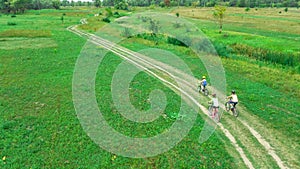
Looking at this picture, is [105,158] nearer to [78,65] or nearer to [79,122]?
[79,122]

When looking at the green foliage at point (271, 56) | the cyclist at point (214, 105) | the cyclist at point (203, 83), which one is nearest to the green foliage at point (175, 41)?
the green foliage at point (271, 56)

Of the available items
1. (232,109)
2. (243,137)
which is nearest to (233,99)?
(232,109)

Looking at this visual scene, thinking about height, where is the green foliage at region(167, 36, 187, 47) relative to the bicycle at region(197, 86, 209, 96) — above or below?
above

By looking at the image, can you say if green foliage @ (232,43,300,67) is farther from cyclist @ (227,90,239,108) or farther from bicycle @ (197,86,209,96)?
cyclist @ (227,90,239,108)

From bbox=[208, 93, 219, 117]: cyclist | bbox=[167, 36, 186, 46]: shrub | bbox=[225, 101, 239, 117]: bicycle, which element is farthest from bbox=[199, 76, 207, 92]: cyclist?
bbox=[167, 36, 186, 46]: shrub

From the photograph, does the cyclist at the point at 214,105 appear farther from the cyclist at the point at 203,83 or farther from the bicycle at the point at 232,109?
the cyclist at the point at 203,83

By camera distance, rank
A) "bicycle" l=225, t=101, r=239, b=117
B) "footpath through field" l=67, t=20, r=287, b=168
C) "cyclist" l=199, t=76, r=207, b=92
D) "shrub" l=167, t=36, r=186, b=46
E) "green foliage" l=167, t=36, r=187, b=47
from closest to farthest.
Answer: "footpath through field" l=67, t=20, r=287, b=168
"bicycle" l=225, t=101, r=239, b=117
"cyclist" l=199, t=76, r=207, b=92
"green foliage" l=167, t=36, r=187, b=47
"shrub" l=167, t=36, r=186, b=46

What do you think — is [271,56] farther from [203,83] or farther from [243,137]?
[243,137]

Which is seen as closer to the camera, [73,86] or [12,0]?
[73,86]

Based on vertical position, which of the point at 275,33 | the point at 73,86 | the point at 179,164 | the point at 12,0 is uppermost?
the point at 12,0

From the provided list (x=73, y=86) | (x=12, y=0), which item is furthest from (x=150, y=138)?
(x=12, y=0)

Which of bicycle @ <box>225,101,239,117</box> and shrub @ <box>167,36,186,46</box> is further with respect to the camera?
shrub @ <box>167,36,186,46</box>
